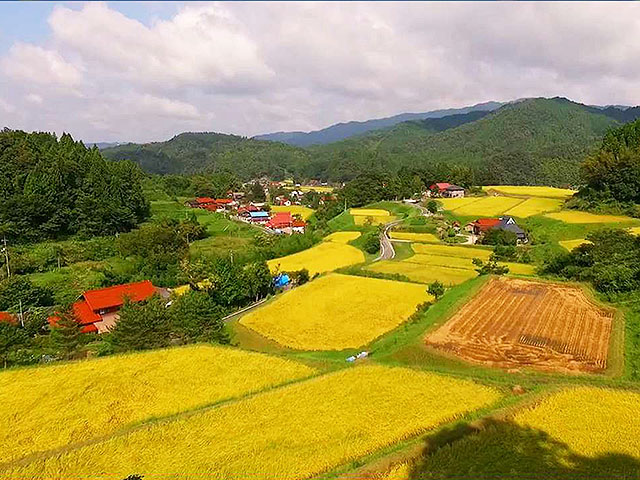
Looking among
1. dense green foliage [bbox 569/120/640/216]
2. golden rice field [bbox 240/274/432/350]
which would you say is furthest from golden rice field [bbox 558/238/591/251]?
golden rice field [bbox 240/274/432/350]

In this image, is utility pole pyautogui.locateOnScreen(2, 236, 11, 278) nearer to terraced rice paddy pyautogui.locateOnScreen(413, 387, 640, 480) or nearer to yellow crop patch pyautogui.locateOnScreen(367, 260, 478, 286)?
yellow crop patch pyautogui.locateOnScreen(367, 260, 478, 286)

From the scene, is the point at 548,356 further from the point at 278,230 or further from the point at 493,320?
the point at 278,230

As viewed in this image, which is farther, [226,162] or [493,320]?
[226,162]

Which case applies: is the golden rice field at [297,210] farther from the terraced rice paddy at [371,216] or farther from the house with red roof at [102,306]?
the house with red roof at [102,306]

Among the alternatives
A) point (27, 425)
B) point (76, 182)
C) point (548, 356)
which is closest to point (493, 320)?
point (548, 356)

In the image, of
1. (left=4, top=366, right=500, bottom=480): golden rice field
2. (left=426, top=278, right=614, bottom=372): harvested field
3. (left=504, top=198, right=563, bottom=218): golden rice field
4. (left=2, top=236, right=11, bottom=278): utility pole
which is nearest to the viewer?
(left=4, top=366, right=500, bottom=480): golden rice field

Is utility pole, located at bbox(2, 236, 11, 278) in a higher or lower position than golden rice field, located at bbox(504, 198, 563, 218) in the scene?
higher
